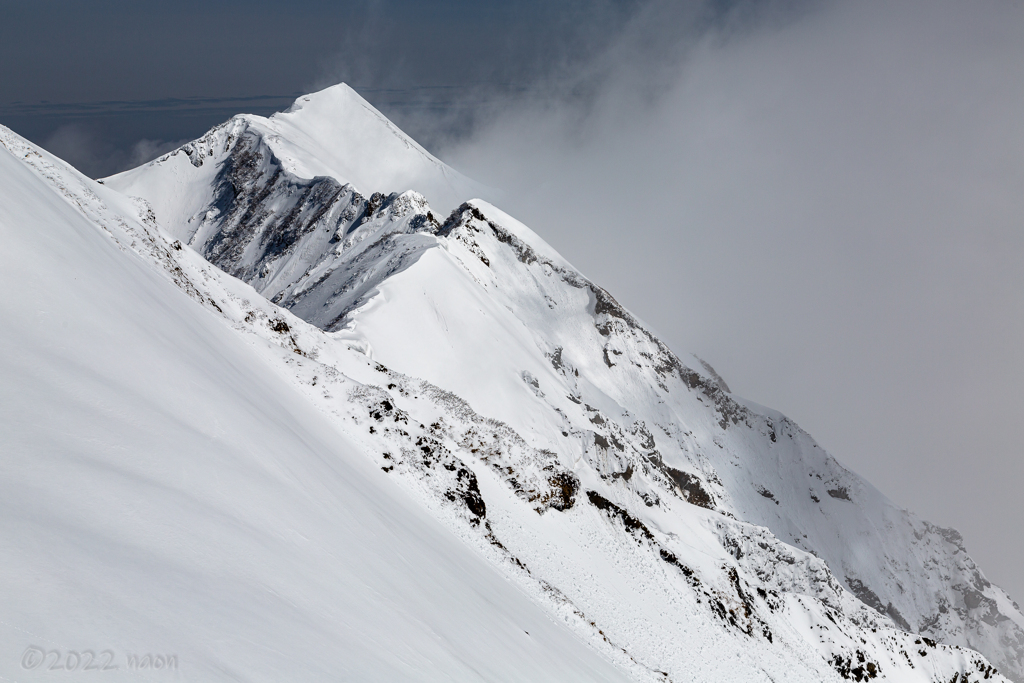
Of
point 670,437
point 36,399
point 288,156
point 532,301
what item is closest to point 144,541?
point 36,399

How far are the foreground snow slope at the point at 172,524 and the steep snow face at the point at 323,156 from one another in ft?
369

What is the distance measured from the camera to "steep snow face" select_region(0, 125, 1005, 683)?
16.3ft

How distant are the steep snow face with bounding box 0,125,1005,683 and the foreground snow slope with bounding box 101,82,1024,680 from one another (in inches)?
86.3

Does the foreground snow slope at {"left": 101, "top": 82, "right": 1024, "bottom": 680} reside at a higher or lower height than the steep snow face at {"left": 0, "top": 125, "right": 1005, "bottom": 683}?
higher

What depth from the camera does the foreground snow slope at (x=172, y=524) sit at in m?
4.54

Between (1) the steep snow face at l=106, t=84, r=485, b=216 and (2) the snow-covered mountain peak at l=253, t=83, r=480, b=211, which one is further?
(2) the snow-covered mountain peak at l=253, t=83, r=480, b=211

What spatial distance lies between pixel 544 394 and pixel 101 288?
4726 cm

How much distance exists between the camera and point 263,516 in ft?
26.5

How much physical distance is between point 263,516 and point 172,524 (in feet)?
6.46
